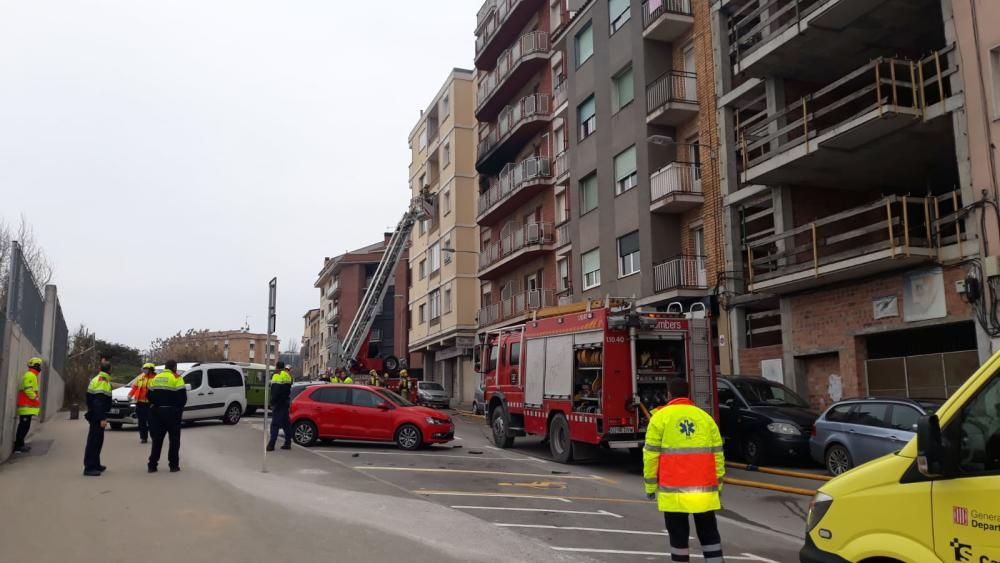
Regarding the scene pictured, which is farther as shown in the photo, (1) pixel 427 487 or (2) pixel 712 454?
(1) pixel 427 487

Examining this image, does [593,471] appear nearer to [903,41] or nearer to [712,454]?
[712,454]

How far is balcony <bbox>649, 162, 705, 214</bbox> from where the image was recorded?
76.7ft

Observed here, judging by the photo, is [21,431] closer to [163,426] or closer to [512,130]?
[163,426]

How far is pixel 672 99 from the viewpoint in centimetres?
2394

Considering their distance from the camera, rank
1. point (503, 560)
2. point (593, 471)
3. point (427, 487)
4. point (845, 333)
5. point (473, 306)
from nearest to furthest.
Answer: point (503, 560), point (427, 487), point (593, 471), point (845, 333), point (473, 306)

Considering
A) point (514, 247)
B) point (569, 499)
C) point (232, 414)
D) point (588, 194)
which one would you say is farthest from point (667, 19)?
point (569, 499)

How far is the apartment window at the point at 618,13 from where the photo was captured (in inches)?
1053

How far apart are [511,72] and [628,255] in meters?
12.9

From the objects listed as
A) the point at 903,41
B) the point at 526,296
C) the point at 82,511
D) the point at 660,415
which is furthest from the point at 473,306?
the point at 660,415

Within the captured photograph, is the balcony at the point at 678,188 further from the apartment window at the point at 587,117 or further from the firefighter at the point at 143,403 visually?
the firefighter at the point at 143,403

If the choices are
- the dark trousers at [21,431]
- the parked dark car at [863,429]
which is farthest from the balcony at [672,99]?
the dark trousers at [21,431]

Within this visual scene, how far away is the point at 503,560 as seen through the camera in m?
7.30

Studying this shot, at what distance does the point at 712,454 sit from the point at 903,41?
1604 cm

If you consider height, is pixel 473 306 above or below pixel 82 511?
above
